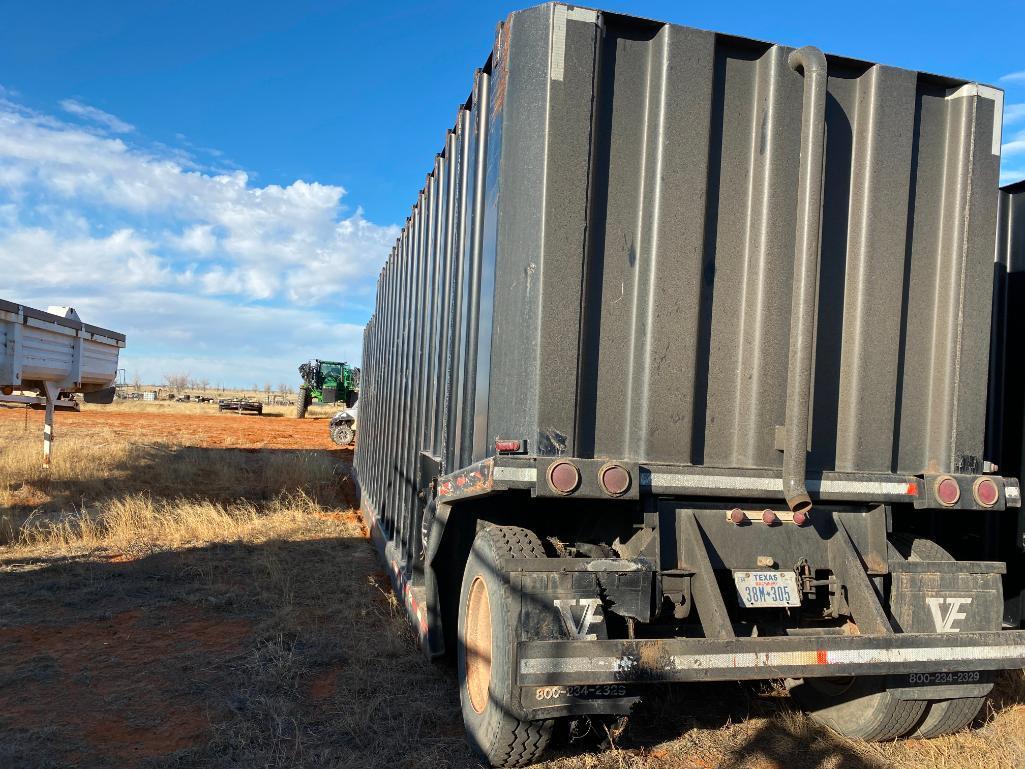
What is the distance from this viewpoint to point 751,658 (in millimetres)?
3111

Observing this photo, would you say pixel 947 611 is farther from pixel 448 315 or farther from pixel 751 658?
pixel 448 315

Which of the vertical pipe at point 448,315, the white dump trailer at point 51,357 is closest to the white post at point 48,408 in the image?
the white dump trailer at point 51,357

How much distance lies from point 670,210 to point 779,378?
3.11 feet

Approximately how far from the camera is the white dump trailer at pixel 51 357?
29.8ft

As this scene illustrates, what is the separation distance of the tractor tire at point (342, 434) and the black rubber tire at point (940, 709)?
23.5 m

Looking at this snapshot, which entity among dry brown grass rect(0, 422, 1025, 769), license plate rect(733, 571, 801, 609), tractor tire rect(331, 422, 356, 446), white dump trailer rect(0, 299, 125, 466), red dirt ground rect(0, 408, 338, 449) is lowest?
red dirt ground rect(0, 408, 338, 449)

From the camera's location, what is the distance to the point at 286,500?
1269 centimetres

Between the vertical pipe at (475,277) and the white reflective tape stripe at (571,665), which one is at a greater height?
the vertical pipe at (475,277)

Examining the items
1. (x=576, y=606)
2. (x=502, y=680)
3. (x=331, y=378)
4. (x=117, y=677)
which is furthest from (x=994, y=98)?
(x=331, y=378)

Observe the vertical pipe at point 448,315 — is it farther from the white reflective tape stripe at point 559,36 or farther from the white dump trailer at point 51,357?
the white dump trailer at point 51,357

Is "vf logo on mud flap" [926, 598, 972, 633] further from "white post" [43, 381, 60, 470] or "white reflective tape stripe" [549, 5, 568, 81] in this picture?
"white post" [43, 381, 60, 470]

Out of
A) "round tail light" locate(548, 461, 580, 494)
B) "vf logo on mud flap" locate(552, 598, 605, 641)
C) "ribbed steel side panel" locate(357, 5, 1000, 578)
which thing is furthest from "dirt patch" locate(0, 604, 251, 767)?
"round tail light" locate(548, 461, 580, 494)

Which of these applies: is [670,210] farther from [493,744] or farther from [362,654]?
[362,654]

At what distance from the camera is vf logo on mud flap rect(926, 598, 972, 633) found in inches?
145
